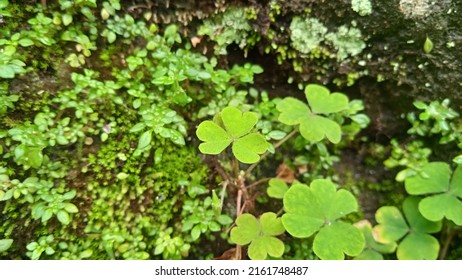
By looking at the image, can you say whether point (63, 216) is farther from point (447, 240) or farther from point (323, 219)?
point (447, 240)

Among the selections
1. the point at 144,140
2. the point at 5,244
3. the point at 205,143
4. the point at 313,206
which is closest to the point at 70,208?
the point at 5,244

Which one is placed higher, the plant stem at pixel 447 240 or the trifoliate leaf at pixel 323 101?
the trifoliate leaf at pixel 323 101

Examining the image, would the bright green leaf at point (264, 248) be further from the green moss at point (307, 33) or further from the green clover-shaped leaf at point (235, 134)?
the green moss at point (307, 33)

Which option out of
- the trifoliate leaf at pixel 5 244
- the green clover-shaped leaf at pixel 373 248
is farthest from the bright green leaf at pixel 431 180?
the trifoliate leaf at pixel 5 244

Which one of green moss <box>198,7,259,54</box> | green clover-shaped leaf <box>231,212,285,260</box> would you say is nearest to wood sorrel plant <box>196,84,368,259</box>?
green clover-shaped leaf <box>231,212,285,260</box>

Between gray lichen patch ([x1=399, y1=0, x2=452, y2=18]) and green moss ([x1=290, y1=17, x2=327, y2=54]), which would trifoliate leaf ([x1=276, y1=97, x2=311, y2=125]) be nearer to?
green moss ([x1=290, y1=17, x2=327, y2=54])

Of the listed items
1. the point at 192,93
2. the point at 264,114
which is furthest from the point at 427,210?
the point at 192,93

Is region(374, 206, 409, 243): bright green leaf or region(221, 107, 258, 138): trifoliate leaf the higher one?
region(221, 107, 258, 138): trifoliate leaf
